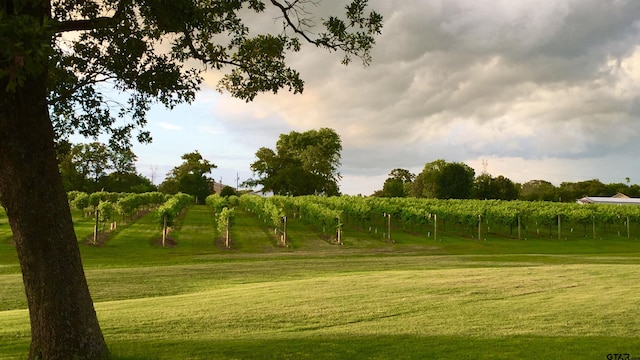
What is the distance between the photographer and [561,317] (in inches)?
473

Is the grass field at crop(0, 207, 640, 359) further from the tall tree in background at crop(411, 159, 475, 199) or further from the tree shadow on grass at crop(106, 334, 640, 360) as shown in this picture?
the tall tree in background at crop(411, 159, 475, 199)

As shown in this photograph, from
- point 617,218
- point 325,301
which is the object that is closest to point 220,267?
point 325,301

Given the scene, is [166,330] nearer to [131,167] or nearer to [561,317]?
[561,317]

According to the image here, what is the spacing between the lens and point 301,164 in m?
113

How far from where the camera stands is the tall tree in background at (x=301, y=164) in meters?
105

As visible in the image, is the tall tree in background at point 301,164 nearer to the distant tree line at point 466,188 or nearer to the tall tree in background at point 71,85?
the distant tree line at point 466,188

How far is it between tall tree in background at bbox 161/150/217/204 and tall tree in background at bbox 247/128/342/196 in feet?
32.9

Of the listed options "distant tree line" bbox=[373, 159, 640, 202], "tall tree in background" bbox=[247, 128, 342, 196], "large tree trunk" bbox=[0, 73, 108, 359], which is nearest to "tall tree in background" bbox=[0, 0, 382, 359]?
"large tree trunk" bbox=[0, 73, 108, 359]

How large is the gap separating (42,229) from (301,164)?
344 ft

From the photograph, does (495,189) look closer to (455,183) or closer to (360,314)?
(455,183)

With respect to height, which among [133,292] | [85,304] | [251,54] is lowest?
[133,292]

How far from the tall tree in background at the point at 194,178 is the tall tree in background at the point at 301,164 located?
32.9 feet

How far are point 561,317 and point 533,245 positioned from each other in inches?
1467

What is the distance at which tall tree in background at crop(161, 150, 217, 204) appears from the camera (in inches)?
4582
